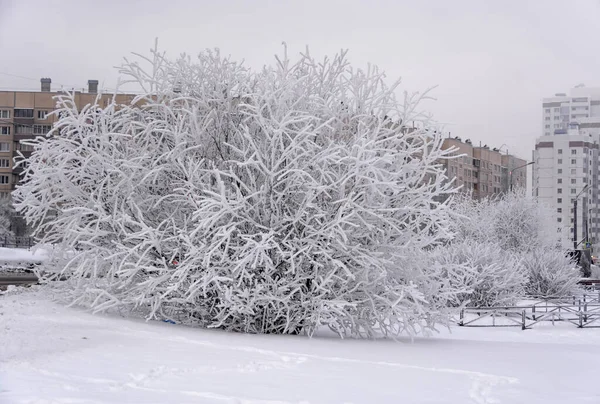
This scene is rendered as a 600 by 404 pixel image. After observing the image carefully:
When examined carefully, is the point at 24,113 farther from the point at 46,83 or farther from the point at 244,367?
the point at 244,367

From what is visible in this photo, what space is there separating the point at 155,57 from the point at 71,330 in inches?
204

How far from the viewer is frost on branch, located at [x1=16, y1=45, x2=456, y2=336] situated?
1188 centimetres

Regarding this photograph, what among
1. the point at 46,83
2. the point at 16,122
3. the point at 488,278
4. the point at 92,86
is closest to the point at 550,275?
the point at 488,278

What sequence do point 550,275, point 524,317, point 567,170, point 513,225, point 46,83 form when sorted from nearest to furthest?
1. point 524,317
2. point 550,275
3. point 513,225
4. point 46,83
5. point 567,170

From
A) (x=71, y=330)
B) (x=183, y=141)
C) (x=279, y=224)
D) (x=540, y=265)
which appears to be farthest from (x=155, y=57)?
(x=540, y=265)

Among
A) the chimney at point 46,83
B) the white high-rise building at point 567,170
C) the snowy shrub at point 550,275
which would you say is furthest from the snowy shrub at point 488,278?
the white high-rise building at point 567,170

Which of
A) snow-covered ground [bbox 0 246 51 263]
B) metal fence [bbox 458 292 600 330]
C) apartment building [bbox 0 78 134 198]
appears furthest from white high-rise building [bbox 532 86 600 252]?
metal fence [bbox 458 292 600 330]

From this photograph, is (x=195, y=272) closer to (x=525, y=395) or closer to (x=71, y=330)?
(x=71, y=330)

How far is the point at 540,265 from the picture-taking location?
31656mm

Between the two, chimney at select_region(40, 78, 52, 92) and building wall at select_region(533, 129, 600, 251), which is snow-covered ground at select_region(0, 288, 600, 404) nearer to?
chimney at select_region(40, 78, 52, 92)

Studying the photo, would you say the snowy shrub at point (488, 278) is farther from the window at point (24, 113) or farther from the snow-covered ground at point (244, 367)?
the window at point (24, 113)

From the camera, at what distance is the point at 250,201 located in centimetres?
1234

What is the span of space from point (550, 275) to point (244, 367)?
81.7 feet

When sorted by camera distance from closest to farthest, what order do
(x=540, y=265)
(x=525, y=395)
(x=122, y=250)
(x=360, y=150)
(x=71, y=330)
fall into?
(x=525, y=395) → (x=71, y=330) → (x=360, y=150) → (x=122, y=250) → (x=540, y=265)
